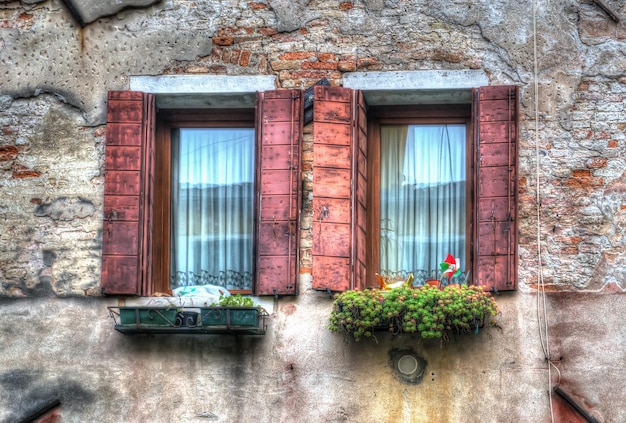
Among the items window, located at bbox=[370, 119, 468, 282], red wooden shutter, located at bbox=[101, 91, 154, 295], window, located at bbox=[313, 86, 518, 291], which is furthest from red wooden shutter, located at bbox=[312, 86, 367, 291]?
red wooden shutter, located at bbox=[101, 91, 154, 295]

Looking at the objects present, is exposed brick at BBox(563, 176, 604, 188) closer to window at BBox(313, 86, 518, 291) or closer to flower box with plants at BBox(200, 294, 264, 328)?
window at BBox(313, 86, 518, 291)

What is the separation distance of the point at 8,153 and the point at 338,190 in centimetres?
235

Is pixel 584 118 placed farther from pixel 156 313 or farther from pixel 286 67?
pixel 156 313

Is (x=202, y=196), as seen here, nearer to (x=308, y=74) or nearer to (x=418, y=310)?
(x=308, y=74)

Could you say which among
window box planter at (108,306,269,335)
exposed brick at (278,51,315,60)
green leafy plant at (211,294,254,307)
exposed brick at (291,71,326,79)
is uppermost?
exposed brick at (278,51,315,60)

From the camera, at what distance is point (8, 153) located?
891 cm

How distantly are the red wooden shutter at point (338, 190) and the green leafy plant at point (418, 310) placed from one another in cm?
34

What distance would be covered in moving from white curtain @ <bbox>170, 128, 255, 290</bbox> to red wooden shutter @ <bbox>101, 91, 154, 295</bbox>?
1.26ft

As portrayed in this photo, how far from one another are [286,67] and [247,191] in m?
0.92

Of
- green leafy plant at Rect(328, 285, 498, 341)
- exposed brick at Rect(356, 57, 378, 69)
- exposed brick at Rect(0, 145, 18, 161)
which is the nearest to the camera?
green leafy plant at Rect(328, 285, 498, 341)

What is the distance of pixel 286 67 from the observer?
885 cm

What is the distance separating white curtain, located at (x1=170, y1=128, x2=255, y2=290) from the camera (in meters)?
8.96

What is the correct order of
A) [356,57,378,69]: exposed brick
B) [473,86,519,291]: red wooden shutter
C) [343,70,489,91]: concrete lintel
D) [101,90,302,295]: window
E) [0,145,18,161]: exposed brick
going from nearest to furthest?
[473,86,519,291]: red wooden shutter
[101,90,302,295]: window
[343,70,489,91]: concrete lintel
[356,57,378,69]: exposed brick
[0,145,18,161]: exposed brick

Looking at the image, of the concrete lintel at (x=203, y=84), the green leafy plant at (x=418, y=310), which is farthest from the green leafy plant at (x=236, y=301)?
the concrete lintel at (x=203, y=84)
